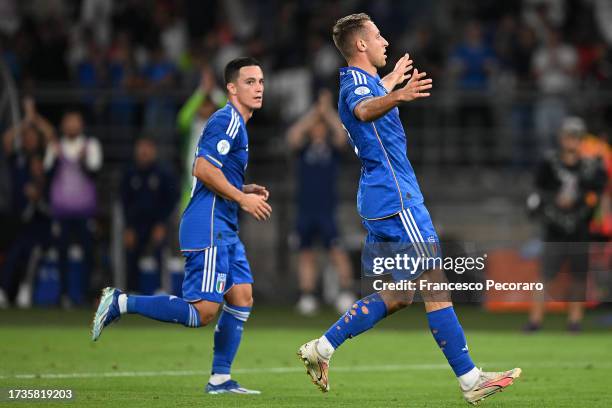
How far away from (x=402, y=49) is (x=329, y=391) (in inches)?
503

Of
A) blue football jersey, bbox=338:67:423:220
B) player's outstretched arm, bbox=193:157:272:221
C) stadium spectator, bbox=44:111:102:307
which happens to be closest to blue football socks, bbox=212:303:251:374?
player's outstretched arm, bbox=193:157:272:221

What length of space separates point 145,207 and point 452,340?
36.0 feet

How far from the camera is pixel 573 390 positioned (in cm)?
997

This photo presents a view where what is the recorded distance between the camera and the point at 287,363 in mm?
12156

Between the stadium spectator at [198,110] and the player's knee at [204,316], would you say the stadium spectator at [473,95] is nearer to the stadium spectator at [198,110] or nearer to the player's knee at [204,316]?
the stadium spectator at [198,110]

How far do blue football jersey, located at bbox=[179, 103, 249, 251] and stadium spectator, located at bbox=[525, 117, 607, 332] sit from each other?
6905 mm

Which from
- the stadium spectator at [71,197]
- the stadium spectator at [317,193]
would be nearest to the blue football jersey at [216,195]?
the stadium spectator at [317,193]

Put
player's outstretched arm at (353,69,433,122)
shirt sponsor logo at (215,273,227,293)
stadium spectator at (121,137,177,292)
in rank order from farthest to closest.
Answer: stadium spectator at (121,137,177,292) → shirt sponsor logo at (215,273,227,293) → player's outstretched arm at (353,69,433,122)

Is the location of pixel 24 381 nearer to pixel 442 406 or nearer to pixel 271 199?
pixel 442 406

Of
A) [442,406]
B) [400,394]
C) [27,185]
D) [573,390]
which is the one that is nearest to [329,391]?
[400,394]

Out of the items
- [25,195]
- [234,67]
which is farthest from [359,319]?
[25,195]

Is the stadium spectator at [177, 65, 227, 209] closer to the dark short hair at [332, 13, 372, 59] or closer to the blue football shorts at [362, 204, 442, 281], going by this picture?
the dark short hair at [332, 13, 372, 59]

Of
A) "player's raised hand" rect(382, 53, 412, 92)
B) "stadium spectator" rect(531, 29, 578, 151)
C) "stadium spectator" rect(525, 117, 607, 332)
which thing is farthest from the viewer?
"stadium spectator" rect(531, 29, 578, 151)

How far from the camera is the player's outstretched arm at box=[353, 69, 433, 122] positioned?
325 inches
